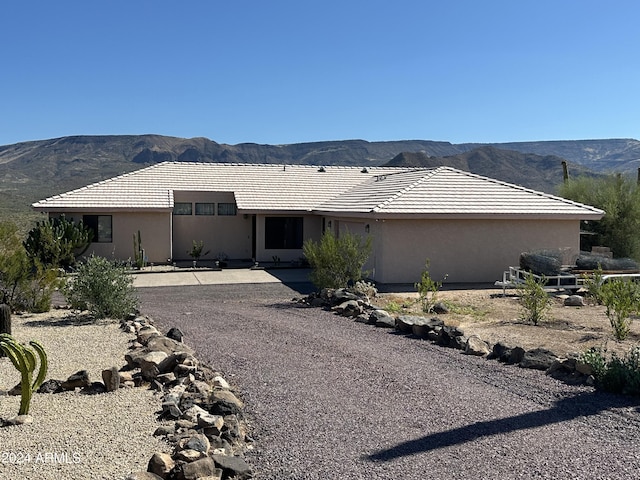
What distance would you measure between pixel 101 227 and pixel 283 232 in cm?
751

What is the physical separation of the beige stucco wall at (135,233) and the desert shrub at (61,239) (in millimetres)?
937

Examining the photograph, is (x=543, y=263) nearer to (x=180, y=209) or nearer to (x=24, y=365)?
(x=24, y=365)

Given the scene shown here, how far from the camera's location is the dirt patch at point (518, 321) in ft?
37.9

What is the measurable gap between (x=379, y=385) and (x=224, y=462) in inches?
127

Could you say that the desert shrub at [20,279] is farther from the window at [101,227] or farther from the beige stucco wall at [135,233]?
the window at [101,227]

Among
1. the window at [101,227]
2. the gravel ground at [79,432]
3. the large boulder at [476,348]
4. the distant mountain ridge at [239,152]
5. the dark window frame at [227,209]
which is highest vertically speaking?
the distant mountain ridge at [239,152]

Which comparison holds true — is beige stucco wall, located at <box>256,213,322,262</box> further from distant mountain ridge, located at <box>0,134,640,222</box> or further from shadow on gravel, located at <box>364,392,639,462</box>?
distant mountain ridge, located at <box>0,134,640,222</box>

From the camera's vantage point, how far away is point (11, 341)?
7.48m

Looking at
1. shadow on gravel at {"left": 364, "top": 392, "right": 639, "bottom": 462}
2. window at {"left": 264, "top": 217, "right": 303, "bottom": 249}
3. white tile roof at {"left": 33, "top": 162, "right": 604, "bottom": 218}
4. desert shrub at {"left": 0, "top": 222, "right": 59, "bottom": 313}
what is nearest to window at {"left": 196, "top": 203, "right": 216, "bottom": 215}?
white tile roof at {"left": 33, "top": 162, "right": 604, "bottom": 218}

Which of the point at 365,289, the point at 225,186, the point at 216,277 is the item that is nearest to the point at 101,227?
the point at 225,186

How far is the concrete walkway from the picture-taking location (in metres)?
22.0

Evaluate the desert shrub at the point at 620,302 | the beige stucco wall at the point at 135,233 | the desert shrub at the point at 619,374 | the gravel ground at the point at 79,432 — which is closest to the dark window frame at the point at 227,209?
the beige stucco wall at the point at 135,233

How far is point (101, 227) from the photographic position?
1067 inches

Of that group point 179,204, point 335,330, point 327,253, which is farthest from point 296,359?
point 179,204
